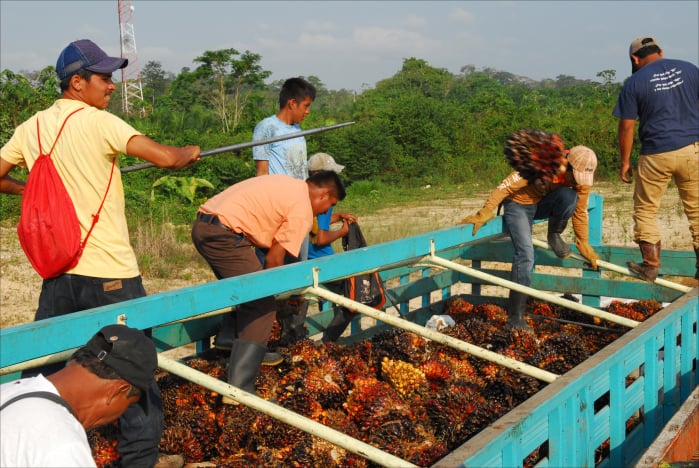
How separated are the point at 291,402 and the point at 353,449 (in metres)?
1.07

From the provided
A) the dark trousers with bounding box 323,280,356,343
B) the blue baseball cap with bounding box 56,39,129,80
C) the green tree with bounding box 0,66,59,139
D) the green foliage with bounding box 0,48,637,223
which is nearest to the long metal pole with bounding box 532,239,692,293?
the dark trousers with bounding box 323,280,356,343

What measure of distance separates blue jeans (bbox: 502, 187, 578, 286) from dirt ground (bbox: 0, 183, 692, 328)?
214 inches

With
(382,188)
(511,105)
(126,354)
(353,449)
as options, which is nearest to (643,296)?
(353,449)

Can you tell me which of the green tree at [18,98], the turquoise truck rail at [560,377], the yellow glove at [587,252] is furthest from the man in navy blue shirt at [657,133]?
the green tree at [18,98]

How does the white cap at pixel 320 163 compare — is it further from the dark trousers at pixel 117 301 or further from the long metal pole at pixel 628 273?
the dark trousers at pixel 117 301

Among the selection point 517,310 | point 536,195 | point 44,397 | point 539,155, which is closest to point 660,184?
point 536,195

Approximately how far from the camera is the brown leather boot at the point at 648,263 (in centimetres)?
505

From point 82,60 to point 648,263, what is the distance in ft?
12.5

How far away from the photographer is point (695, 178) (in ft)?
16.9

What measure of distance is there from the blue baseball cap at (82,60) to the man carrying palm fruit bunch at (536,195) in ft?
7.78

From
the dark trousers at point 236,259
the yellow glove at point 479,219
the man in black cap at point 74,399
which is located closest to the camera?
the man in black cap at point 74,399

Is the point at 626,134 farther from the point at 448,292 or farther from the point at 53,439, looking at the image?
the point at 53,439

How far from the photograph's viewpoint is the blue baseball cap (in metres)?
3.01

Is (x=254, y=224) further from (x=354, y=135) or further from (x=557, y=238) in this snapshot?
(x=354, y=135)
